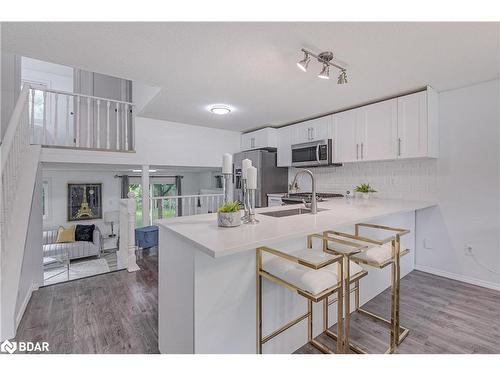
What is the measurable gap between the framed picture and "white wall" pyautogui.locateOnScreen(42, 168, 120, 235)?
0.30 feet

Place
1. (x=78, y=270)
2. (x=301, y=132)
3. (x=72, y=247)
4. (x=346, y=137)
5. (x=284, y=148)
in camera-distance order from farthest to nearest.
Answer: (x=72, y=247) → (x=78, y=270) → (x=284, y=148) → (x=301, y=132) → (x=346, y=137)

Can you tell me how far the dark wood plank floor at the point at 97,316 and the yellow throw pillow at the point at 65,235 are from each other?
3.44 metres

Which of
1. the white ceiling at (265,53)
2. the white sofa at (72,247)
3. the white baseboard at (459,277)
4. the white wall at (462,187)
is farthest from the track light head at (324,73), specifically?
the white sofa at (72,247)

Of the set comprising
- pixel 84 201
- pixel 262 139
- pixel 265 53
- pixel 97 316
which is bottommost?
pixel 97 316

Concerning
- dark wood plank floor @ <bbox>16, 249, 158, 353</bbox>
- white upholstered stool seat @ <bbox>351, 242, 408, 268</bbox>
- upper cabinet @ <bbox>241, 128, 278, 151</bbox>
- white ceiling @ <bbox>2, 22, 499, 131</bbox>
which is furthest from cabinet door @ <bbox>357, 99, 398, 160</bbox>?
dark wood plank floor @ <bbox>16, 249, 158, 353</bbox>

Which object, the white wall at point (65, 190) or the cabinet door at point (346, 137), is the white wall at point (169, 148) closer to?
the cabinet door at point (346, 137)

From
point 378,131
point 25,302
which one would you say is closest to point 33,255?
point 25,302

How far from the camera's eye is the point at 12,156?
210 cm

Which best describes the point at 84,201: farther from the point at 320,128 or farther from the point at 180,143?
the point at 320,128

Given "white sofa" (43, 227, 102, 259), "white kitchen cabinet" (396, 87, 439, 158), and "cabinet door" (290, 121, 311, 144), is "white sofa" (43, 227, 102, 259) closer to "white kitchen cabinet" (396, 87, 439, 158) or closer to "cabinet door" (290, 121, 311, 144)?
"cabinet door" (290, 121, 311, 144)

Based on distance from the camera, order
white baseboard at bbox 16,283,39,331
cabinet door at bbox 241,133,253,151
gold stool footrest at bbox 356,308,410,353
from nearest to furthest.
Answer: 1. gold stool footrest at bbox 356,308,410,353
2. white baseboard at bbox 16,283,39,331
3. cabinet door at bbox 241,133,253,151

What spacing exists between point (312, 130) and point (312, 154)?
42 cm

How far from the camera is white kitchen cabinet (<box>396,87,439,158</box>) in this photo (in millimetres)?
2639
